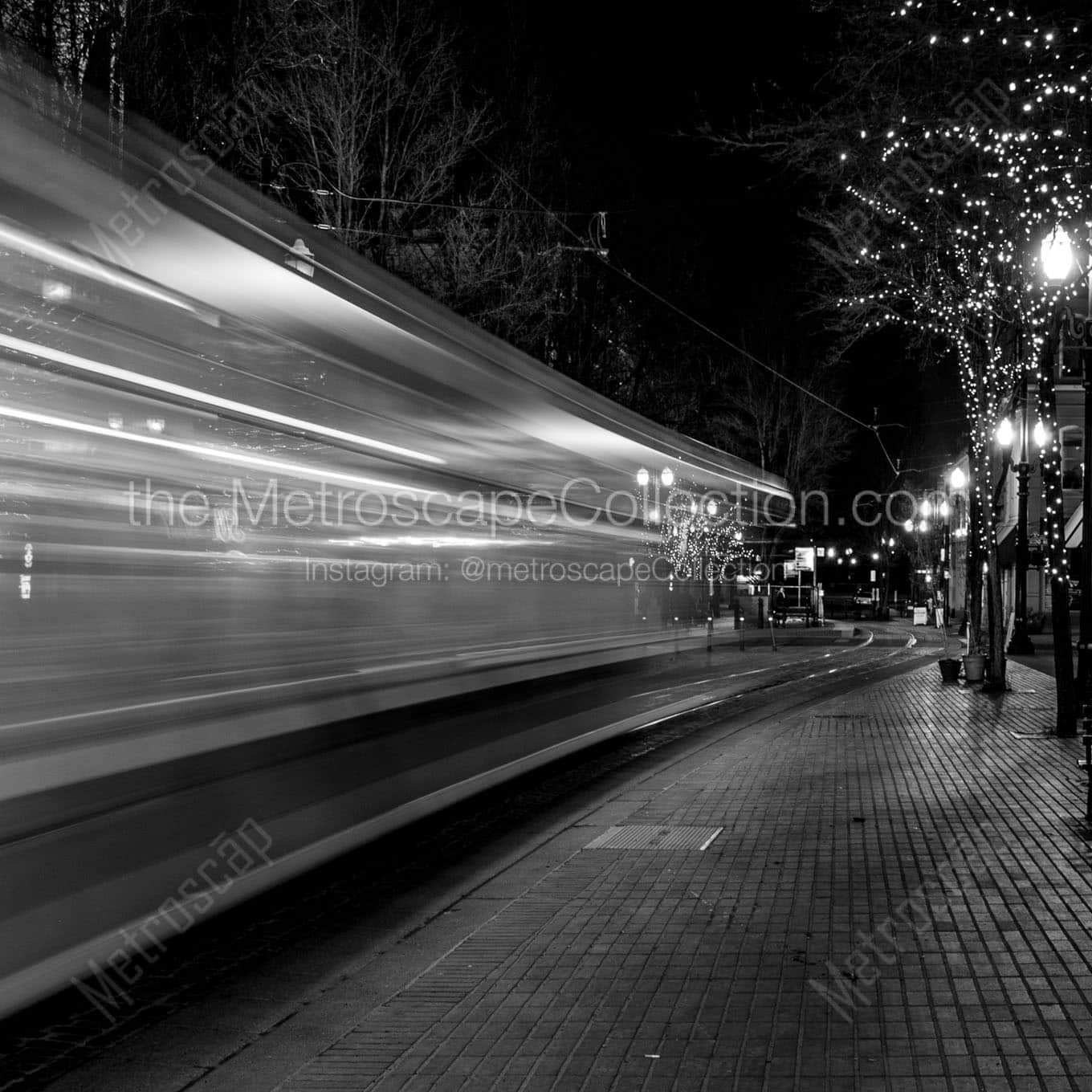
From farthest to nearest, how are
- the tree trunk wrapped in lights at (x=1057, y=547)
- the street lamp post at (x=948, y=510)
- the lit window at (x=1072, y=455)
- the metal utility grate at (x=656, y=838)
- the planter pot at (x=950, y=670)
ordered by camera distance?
the street lamp post at (x=948, y=510), the lit window at (x=1072, y=455), the planter pot at (x=950, y=670), the tree trunk wrapped in lights at (x=1057, y=547), the metal utility grate at (x=656, y=838)

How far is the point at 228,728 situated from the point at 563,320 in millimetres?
26575

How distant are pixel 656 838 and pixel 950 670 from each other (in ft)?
51.1

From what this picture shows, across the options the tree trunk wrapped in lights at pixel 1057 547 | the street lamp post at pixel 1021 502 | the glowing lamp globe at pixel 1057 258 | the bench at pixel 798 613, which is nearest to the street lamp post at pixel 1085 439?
the glowing lamp globe at pixel 1057 258

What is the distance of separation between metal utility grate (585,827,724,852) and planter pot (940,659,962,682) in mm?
14961

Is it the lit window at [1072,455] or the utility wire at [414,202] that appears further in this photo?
the lit window at [1072,455]

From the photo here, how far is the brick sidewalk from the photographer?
5020 mm

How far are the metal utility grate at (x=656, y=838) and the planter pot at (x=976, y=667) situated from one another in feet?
48.2

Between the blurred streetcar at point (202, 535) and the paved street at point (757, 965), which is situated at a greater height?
the blurred streetcar at point (202, 535)

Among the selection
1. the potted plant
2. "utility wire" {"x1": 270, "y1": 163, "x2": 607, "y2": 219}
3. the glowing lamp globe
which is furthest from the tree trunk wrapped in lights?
"utility wire" {"x1": 270, "y1": 163, "x2": 607, "y2": 219}

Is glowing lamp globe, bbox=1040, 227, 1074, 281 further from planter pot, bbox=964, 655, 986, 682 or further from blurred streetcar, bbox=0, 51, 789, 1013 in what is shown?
blurred streetcar, bbox=0, 51, 789, 1013

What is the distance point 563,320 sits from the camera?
31875mm

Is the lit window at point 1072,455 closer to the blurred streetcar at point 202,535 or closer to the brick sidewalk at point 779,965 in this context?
the brick sidewalk at point 779,965

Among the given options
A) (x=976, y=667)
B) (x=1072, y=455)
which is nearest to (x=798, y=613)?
(x=1072, y=455)

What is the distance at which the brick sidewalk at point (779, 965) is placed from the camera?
16.5ft
